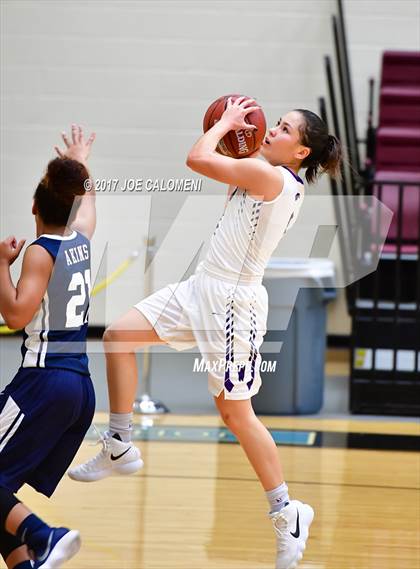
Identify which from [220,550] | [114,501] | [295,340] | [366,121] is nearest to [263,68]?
[366,121]

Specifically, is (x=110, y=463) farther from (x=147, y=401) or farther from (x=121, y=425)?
(x=147, y=401)

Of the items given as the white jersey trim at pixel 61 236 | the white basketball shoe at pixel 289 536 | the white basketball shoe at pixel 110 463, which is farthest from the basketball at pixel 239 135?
the white basketball shoe at pixel 289 536

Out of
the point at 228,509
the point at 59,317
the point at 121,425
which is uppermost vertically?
the point at 59,317

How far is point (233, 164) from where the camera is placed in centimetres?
324

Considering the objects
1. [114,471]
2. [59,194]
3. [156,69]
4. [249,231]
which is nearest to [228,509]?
[114,471]

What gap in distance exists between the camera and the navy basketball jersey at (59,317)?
3.07 meters

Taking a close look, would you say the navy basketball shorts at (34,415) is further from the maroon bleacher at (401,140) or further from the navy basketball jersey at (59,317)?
the maroon bleacher at (401,140)

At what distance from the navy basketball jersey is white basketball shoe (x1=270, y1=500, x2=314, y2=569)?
829mm

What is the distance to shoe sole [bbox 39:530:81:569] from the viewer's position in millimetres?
2904

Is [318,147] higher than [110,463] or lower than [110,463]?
higher

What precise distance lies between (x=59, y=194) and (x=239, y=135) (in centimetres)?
64

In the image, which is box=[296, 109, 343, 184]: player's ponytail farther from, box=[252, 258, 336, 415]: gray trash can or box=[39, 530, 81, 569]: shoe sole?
box=[252, 258, 336, 415]: gray trash can

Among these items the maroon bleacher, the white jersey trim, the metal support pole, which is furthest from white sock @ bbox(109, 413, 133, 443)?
Result: the maroon bleacher

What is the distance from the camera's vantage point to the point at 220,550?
3.89 m
